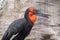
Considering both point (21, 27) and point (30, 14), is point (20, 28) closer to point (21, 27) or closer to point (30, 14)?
point (21, 27)

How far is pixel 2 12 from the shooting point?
7254 millimetres

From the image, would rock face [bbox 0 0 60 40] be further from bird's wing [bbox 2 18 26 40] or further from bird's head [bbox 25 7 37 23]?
bird's wing [bbox 2 18 26 40]

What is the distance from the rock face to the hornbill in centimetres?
76

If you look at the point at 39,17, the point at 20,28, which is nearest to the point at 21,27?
the point at 20,28

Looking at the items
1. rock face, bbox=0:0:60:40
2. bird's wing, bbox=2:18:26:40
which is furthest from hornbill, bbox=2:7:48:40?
rock face, bbox=0:0:60:40

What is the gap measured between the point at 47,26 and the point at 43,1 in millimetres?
620

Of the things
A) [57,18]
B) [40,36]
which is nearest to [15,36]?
[40,36]

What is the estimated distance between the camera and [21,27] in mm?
5473

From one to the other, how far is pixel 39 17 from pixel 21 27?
1274 millimetres

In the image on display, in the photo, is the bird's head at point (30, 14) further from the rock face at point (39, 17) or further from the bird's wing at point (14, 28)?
the rock face at point (39, 17)

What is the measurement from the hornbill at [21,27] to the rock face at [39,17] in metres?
0.76

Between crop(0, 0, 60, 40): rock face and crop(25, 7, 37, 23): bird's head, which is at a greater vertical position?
crop(25, 7, 37, 23): bird's head

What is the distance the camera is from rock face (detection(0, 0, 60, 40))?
641 cm

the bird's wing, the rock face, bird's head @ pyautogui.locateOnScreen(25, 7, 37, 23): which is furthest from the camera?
the rock face
